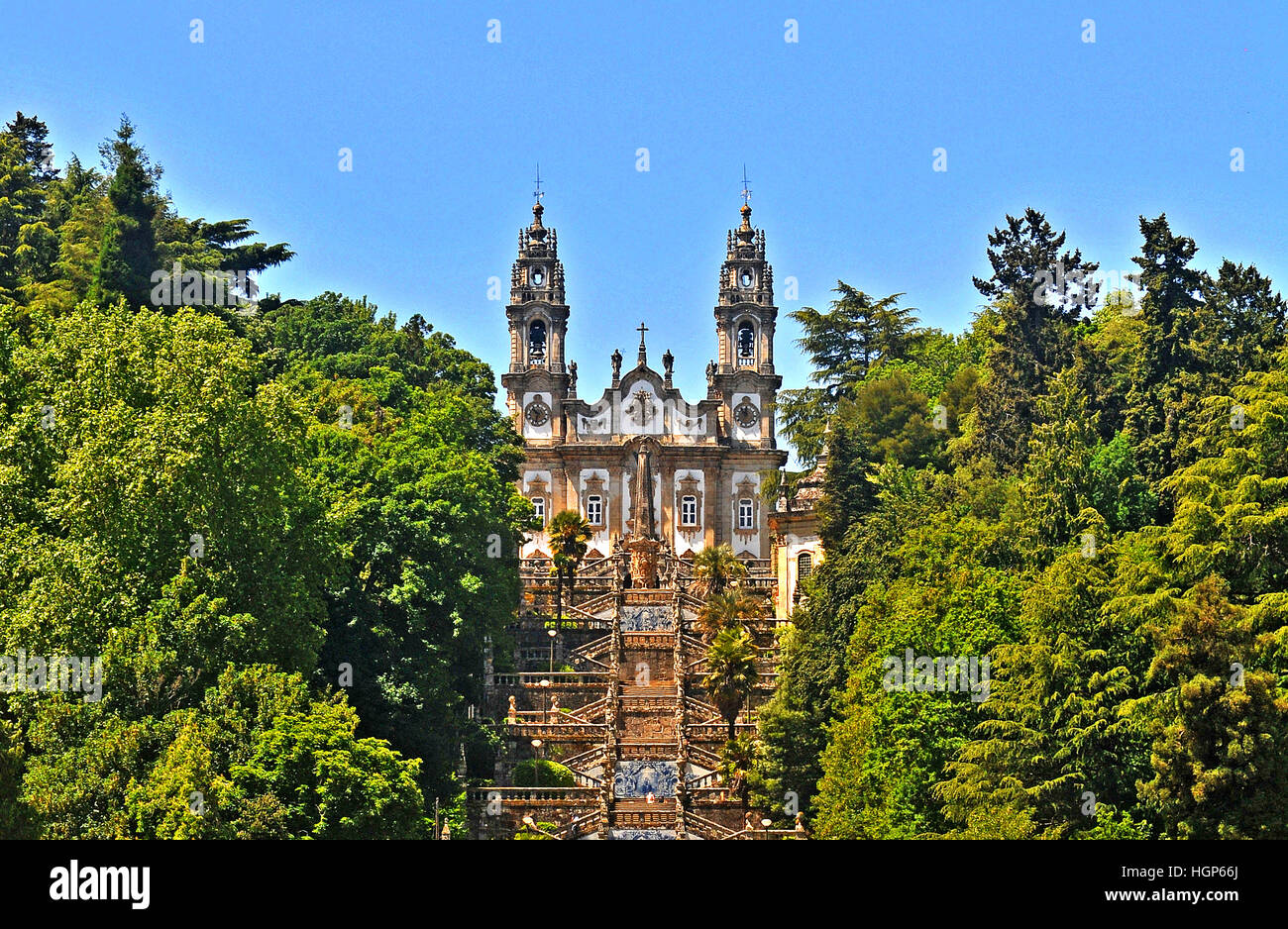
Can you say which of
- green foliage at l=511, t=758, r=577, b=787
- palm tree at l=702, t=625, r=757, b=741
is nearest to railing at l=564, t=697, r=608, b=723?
palm tree at l=702, t=625, r=757, b=741

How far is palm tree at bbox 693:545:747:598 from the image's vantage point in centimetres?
7169

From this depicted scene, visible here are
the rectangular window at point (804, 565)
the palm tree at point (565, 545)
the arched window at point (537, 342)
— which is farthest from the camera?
the arched window at point (537, 342)

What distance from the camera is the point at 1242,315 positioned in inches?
1848

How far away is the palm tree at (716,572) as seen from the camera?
71688 millimetres

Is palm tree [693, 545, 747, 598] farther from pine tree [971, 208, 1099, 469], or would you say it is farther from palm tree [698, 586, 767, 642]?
pine tree [971, 208, 1099, 469]

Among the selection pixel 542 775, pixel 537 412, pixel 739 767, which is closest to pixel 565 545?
pixel 542 775

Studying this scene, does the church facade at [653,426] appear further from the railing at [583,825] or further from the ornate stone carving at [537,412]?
the railing at [583,825]

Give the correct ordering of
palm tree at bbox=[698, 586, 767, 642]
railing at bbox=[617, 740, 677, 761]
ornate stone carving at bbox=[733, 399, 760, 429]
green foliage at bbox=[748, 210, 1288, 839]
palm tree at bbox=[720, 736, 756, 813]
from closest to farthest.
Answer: green foliage at bbox=[748, 210, 1288, 839]
palm tree at bbox=[720, 736, 756, 813]
railing at bbox=[617, 740, 677, 761]
palm tree at bbox=[698, 586, 767, 642]
ornate stone carving at bbox=[733, 399, 760, 429]

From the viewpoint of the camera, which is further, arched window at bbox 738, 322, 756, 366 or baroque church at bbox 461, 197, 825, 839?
arched window at bbox 738, 322, 756, 366

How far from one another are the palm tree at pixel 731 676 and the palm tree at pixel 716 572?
46.5 feet

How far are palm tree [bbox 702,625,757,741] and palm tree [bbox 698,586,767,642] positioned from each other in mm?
5952

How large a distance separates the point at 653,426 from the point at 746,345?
244 inches

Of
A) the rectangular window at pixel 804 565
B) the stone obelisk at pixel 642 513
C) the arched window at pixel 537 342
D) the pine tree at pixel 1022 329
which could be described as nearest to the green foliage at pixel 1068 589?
the pine tree at pixel 1022 329
